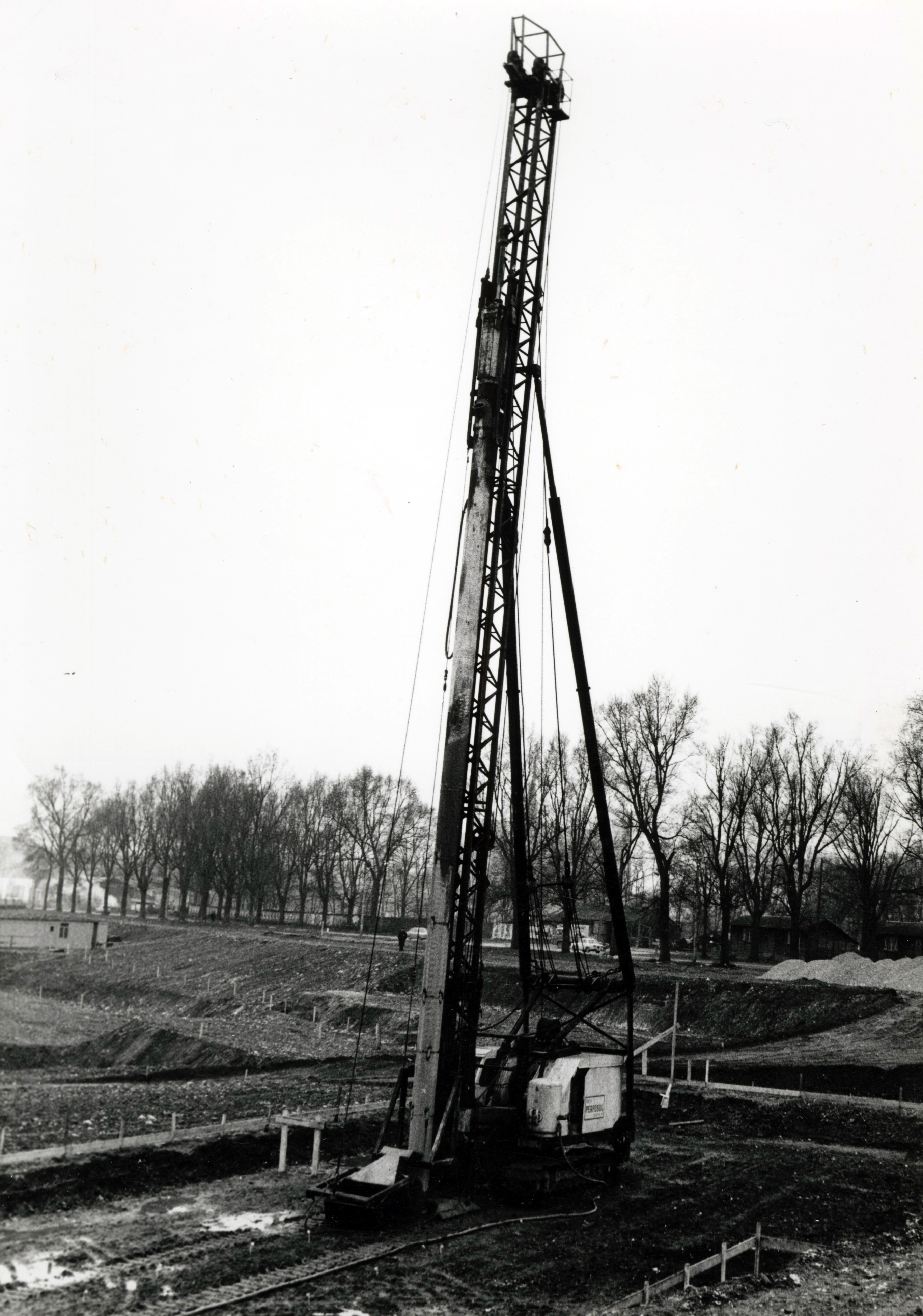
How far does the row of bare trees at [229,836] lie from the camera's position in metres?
73.8

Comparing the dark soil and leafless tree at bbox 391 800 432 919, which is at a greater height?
leafless tree at bbox 391 800 432 919

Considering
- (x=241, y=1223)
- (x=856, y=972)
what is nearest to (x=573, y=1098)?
(x=241, y=1223)

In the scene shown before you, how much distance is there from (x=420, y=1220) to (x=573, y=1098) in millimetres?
2560

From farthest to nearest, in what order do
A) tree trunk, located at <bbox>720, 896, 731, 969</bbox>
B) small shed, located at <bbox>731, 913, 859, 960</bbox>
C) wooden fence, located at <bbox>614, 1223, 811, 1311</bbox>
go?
1. small shed, located at <bbox>731, 913, 859, 960</bbox>
2. tree trunk, located at <bbox>720, 896, 731, 969</bbox>
3. wooden fence, located at <bbox>614, 1223, 811, 1311</bbox>

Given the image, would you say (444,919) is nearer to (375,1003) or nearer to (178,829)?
(375,1003)

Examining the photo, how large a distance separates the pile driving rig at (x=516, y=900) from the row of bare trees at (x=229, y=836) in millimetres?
53949

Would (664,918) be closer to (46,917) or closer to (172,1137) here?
(46,917)

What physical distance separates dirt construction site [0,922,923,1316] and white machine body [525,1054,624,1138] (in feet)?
2.86

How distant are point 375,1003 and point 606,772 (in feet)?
65.8

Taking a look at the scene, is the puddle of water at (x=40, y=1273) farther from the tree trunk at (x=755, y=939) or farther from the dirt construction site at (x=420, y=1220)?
the tree trunk at (x=755, y=939)

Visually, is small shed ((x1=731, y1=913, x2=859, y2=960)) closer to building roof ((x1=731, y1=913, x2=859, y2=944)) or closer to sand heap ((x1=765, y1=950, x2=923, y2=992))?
building roof ((x1=731, y1=913, x2=859, y2=944))

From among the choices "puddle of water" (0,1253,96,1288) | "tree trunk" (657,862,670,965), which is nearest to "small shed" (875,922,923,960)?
"tree trunk" (657,862,670,965)

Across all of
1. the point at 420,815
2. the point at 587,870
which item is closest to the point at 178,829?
the point at 420,815

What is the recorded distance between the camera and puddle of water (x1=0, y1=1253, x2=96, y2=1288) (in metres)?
9.39
